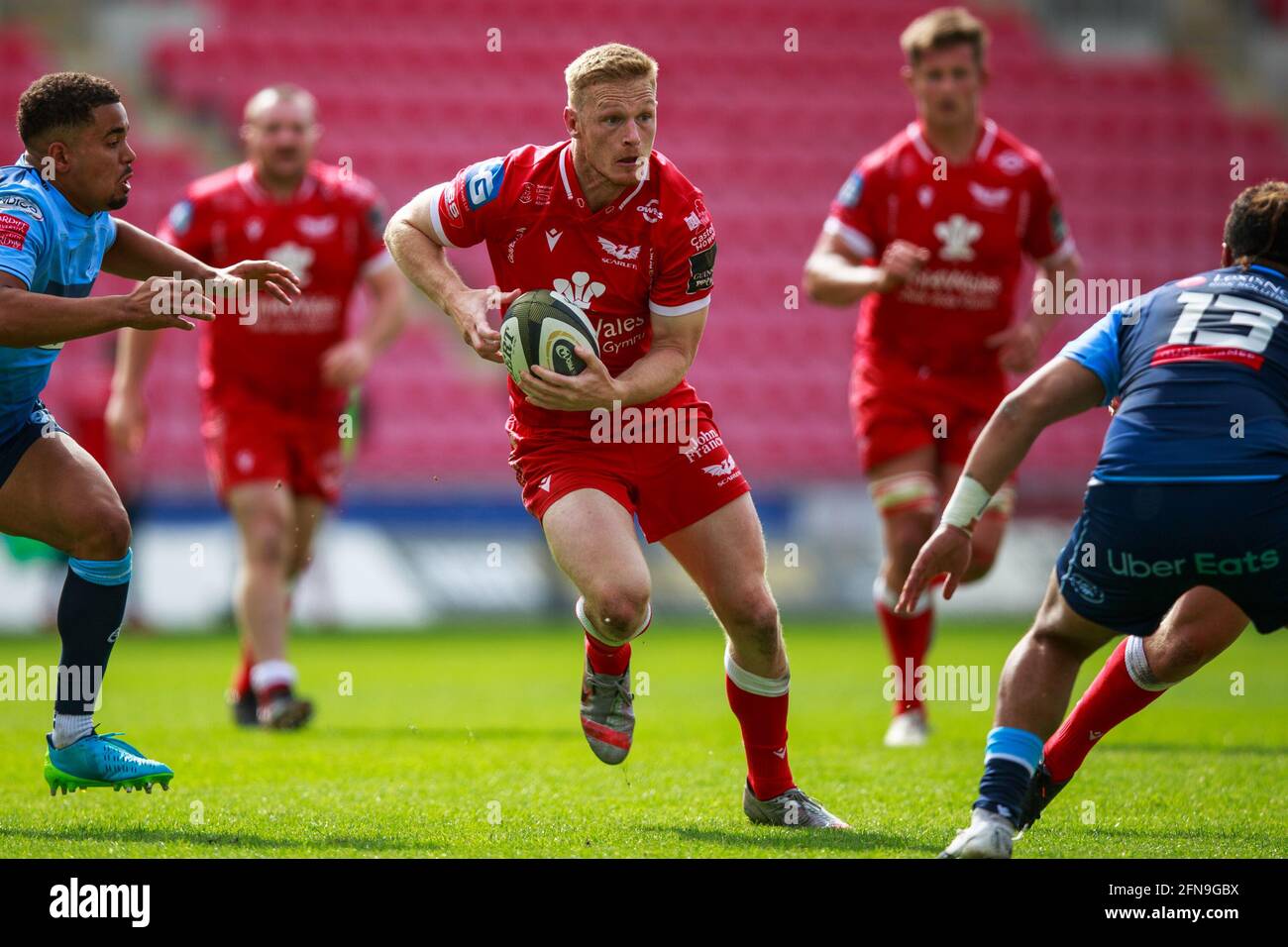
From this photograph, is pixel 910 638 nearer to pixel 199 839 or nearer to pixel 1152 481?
pixel 1152 481

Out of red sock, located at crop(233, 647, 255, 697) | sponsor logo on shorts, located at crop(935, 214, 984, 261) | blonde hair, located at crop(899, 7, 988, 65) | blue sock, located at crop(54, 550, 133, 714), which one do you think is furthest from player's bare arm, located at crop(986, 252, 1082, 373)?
blue sock, located at crop(54, 550, 133, 714)

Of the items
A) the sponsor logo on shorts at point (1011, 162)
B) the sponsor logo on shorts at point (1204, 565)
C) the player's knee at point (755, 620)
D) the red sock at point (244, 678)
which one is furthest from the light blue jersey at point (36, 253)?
the sponsor logo on shorts at point (1011, 162)

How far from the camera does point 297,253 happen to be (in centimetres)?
878

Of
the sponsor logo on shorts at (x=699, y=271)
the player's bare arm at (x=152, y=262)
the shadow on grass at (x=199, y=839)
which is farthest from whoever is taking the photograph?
the player's bare arm at (x=152, y=262)

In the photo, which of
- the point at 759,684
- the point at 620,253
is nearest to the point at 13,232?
the point at 620,253

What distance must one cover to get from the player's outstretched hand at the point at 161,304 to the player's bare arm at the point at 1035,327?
14.1 feet

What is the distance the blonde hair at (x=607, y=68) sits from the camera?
17.1 ft

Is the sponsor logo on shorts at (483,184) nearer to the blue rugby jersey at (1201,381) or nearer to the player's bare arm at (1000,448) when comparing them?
the player's bare arm at (1000,448)

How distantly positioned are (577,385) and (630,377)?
0.71 ft

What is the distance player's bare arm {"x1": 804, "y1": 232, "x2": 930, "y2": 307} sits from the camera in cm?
729

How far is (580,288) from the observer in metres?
5.53

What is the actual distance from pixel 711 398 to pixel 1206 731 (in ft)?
38.0

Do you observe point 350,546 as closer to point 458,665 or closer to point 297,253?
point 458,665
